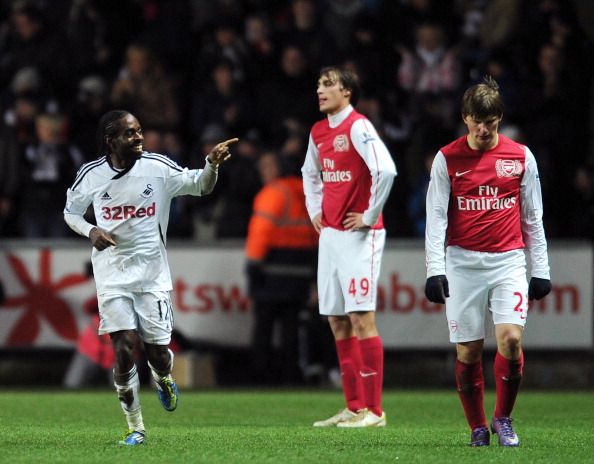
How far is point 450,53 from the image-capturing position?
1738cm

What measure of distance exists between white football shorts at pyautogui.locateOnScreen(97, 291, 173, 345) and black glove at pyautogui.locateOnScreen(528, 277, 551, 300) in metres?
2.15

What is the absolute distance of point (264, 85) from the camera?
17484 millimetres

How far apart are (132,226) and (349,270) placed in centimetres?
220

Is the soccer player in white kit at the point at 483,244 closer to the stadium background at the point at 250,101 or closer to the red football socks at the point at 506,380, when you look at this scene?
the red football socks at the point at 506,380

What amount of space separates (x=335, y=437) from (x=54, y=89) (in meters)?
9.98

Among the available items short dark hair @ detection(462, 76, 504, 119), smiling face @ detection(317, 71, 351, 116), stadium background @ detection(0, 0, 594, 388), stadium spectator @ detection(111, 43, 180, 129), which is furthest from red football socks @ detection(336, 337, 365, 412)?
stadium spectator @ detection(111, 43, 180, 129)

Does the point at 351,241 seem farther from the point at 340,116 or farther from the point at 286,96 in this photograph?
the point at 286,96

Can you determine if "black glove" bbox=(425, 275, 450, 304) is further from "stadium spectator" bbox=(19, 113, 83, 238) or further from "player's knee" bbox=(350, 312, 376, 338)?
"stadium spectator" bbox=(19, 113, 83, 238)

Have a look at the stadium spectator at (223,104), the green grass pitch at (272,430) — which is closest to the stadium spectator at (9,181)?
the stadium spectator at (223,104)

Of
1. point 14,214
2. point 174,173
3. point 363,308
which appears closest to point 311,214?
point 363,308

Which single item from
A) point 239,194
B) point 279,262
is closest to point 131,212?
point 279,262

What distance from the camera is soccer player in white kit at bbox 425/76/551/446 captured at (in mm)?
8180

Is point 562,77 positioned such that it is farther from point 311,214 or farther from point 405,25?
point 311,214

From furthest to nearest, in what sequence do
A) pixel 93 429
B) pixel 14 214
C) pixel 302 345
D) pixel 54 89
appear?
pixel 54 89 < pixel 14 214 < pixel 302 345 < pixel 93 429
